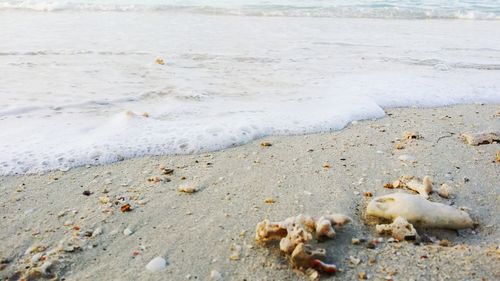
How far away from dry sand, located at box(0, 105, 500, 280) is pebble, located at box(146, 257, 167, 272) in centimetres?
2

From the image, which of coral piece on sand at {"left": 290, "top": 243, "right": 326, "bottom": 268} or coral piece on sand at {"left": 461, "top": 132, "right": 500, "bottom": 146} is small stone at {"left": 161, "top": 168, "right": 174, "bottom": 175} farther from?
coral piece on sand at {"left": 461, "top": 132, "right": 500, "bottom": 146}

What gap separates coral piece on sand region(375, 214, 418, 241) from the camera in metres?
1.74

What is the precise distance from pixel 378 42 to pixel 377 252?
18.7 ft

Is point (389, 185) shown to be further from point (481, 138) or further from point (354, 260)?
point (481, 138)

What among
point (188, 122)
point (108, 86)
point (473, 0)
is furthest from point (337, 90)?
point (473, 0)

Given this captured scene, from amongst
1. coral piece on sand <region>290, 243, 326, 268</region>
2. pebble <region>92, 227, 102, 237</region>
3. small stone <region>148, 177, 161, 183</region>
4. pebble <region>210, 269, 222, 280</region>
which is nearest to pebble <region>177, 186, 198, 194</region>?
small stone <region>148, 177, 161, 183</region>

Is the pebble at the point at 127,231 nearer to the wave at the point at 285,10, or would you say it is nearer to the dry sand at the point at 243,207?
the dry sand at the point at 243,207

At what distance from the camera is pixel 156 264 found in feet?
5.48

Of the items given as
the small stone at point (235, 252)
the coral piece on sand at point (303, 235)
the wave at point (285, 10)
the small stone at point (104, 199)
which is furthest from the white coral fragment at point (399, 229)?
the wave at point (285, 10)

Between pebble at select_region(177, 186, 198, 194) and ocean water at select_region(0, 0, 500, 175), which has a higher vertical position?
ocean water at select_region(0, 0, 500, 175)

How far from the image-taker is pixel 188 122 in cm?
324

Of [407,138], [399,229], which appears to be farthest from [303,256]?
[407,138]

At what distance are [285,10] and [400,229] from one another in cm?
943

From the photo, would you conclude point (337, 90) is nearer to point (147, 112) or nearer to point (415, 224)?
point (147, 112)
